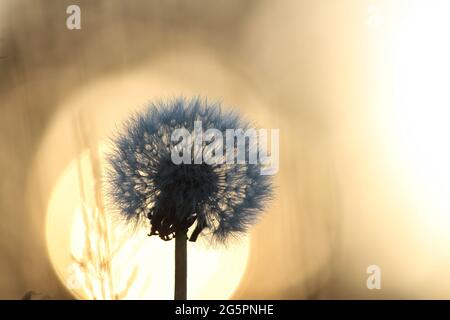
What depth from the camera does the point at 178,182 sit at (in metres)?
2.38

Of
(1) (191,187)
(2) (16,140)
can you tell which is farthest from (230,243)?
(2) (16,140)

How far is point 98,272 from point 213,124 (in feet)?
4.63

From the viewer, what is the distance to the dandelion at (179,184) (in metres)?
2.39

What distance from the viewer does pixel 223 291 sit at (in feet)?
11.2

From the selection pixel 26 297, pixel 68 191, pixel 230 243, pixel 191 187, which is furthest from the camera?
pixel 68 191

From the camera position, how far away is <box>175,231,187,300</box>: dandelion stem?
2.45 meters

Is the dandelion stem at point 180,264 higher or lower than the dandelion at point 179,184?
lower

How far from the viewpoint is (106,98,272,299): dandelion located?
7.84ft

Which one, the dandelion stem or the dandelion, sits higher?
the dandelion

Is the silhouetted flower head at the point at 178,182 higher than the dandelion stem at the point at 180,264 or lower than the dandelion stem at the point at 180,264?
higher

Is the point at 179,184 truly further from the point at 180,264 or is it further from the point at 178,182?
the point at 180,264

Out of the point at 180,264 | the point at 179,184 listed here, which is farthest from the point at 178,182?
the point at 180,264

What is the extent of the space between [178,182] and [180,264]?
40cm
